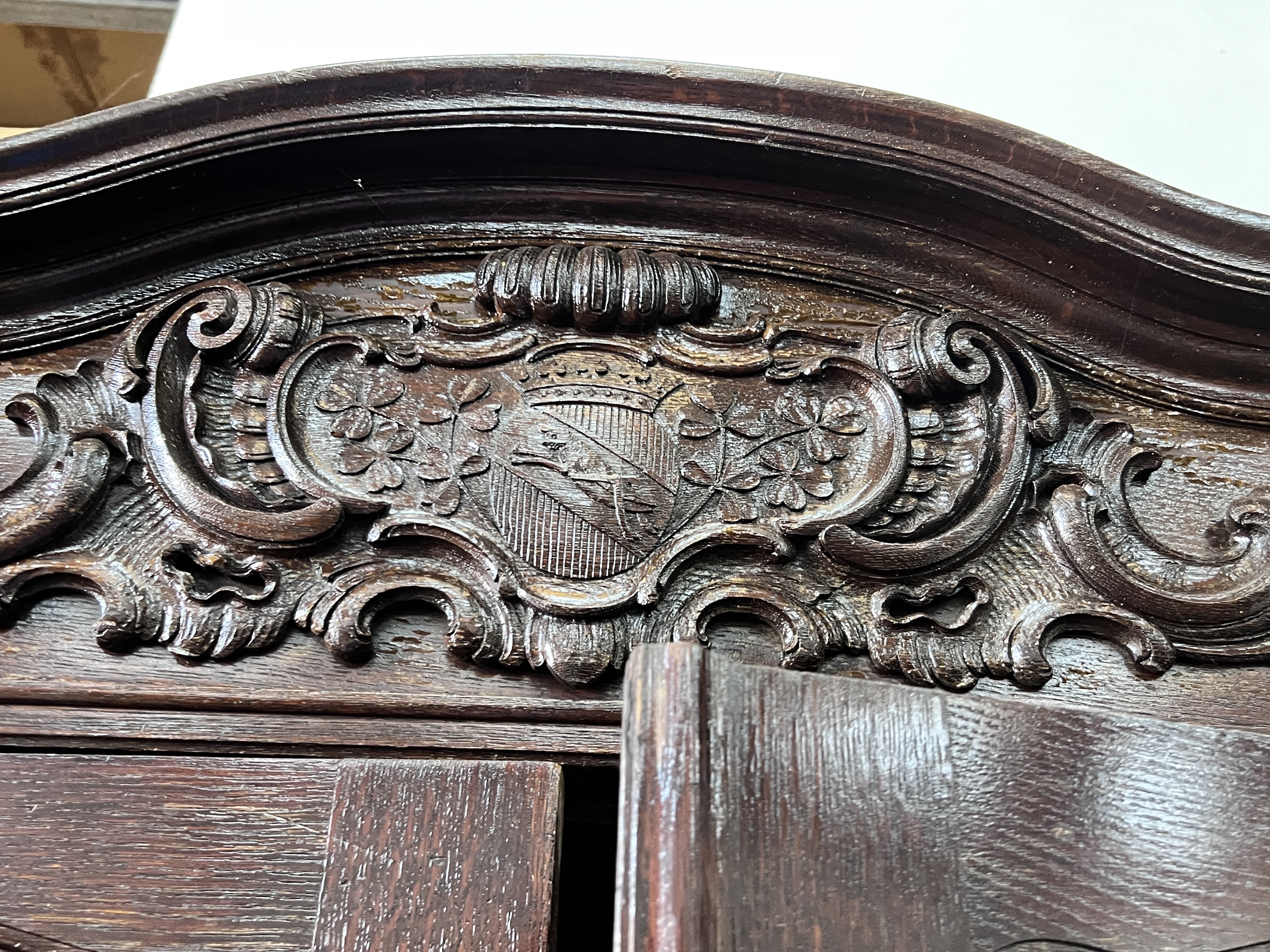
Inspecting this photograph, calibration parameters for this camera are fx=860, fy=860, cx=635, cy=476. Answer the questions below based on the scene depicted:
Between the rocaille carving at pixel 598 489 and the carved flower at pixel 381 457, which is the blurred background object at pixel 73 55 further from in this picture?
the carved flower at pixel 381 457

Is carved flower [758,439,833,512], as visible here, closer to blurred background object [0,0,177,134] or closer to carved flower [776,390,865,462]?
carved flower [776,390,865,462]

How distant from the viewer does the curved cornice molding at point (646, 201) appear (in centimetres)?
68

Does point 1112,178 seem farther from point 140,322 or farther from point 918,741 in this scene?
point 140,322

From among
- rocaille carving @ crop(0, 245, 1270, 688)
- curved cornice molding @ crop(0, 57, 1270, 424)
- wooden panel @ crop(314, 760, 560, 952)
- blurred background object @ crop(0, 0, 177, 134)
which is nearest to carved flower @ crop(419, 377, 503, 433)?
rocaille carving @ crop(0, 245, 1270, 688)

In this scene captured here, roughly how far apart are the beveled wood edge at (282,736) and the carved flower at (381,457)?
0.17 m

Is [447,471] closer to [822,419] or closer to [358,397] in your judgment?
[358,397]

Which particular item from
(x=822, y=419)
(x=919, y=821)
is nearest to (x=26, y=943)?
(x=919, y=821)

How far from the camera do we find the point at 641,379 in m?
0.70

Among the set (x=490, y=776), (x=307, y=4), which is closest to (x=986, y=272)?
(x=490, y=776)

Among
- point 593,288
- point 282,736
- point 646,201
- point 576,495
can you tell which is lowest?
point 282,736

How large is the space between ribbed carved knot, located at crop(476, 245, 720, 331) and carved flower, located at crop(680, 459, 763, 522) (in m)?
0.13

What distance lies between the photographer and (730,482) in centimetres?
67

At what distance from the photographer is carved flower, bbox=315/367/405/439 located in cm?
67

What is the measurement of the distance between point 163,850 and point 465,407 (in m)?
0.36
